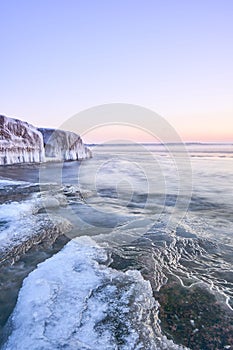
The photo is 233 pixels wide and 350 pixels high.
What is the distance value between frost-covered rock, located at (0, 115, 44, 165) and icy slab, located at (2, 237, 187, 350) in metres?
19.8

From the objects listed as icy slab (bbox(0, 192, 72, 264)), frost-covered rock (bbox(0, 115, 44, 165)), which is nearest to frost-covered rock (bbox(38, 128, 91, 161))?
frost-covered rock (bbox(0, 115, 44, 165))

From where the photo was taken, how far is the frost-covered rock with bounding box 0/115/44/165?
21.6 metres

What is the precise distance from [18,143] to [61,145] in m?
8.28

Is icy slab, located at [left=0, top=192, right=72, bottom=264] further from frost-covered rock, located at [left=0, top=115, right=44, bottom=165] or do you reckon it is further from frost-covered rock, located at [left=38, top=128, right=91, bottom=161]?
frost-covered rock, located at [left=38, top=128, right=91, bottom=161]

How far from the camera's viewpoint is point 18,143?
75.5 feet

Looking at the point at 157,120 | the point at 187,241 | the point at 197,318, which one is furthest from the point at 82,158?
the point at 197,318

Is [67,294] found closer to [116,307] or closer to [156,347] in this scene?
[116,307]

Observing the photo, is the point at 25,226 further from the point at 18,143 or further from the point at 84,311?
the point at 18,143

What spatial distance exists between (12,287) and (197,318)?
2439 millimetres

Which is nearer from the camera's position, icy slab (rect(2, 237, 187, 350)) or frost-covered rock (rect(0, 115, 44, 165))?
icy slab (rect(2, 237, 187, 350))

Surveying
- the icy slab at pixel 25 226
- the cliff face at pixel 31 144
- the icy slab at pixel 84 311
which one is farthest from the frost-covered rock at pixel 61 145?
the icy slab at pixel 84 311

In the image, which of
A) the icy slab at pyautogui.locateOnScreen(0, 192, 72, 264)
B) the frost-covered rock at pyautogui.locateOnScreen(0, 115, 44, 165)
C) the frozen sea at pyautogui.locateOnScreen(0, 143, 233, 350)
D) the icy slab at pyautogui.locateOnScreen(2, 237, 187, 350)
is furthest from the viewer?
the frost-covered rock at pyautogui.locateOnScreen(0, 115, 44, 165)

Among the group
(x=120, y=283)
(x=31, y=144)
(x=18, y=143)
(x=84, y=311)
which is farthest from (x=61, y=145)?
(x=84, y=311)

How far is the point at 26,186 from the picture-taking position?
10.7m
